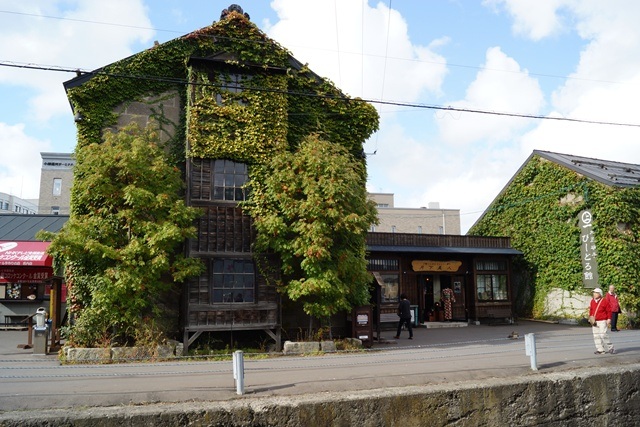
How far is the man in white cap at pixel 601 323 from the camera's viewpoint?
497 inches

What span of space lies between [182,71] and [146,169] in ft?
13.0

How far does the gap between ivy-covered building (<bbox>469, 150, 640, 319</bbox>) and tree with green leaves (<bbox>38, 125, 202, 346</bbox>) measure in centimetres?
1684

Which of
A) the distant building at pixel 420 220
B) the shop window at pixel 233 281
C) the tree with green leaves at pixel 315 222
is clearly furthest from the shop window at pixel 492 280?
the distant building at pixel 420 220

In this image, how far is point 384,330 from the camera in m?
21.3

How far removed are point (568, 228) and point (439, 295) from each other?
251 inches

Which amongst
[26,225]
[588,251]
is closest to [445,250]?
[588,251]

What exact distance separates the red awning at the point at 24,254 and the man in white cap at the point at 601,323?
17813 mm

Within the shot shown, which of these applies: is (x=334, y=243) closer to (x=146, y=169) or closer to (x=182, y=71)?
(x=146, y=169)

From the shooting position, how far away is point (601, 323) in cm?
1265

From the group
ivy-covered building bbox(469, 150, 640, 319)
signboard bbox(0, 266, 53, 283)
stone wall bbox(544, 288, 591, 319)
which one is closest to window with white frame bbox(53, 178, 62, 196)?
signboard bbox(0, 266, 53, 283)

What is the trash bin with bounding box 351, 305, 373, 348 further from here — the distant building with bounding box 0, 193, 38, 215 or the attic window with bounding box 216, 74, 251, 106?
the distant building with bounding box 0, 193, 38, 215

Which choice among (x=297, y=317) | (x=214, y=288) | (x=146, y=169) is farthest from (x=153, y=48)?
(x=297, y=317)

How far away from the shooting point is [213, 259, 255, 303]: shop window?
48.2ft

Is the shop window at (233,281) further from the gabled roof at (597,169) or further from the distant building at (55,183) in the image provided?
the distant building at (55,183)
